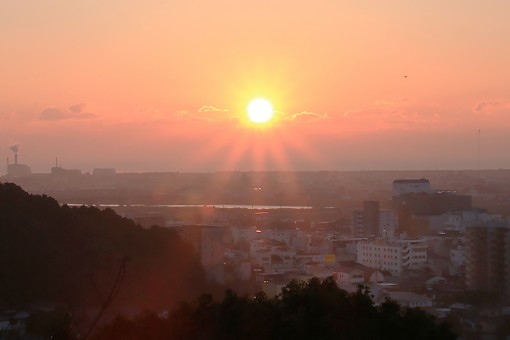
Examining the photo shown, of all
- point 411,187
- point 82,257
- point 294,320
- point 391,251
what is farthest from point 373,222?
point 294,320

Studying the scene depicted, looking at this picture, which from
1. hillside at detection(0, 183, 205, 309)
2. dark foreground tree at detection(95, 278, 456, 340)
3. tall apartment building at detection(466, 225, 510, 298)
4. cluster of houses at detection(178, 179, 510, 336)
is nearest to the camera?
dark foreground tree at detection(95, 278, 456, 340)

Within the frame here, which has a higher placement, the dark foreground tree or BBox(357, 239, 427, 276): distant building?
the dark foreground tree

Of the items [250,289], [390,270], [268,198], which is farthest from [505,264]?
[268,198]

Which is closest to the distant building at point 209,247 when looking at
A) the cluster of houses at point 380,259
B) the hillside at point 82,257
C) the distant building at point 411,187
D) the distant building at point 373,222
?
the cluster of houses at point 380,259

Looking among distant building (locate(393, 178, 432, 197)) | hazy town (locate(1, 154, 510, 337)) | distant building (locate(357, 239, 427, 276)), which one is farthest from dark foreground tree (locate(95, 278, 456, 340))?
distant building (locate(393, 178, 432, 197))

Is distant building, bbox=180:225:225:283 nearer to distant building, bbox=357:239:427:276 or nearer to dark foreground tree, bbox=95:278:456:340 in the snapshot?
distant building, bbox=357:239:427:276
